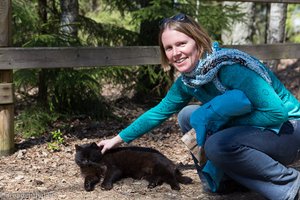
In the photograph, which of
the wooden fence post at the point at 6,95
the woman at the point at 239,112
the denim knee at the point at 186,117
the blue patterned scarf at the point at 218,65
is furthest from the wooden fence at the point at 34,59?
the blue patterned scarf at the point at 218,65

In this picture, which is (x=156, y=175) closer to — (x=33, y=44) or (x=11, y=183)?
(x=11, y=183)

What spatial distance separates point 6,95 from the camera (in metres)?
4.63

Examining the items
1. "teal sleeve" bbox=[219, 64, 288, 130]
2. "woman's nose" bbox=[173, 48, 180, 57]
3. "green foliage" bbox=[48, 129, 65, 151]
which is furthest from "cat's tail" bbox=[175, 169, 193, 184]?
"green foliage" bbox=[48, 129, 65, 151]

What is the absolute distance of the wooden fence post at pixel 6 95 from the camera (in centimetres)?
449

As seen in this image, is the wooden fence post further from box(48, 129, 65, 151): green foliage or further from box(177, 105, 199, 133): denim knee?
box(177, 105, 199, 133): denim knee

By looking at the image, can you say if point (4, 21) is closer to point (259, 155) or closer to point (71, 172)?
point (71, 172)

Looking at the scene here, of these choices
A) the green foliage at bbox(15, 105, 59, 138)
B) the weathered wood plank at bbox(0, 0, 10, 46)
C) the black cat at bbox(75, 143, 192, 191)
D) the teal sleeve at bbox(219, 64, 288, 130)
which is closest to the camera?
the teal sleeve at bbox(219, 64, 288, 130)

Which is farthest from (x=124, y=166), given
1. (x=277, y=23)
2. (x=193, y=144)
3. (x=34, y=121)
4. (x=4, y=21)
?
(x=277, y=23)

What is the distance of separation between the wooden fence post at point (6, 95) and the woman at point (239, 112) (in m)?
2.00

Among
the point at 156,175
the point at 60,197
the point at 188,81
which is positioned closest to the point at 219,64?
the point at 188,81

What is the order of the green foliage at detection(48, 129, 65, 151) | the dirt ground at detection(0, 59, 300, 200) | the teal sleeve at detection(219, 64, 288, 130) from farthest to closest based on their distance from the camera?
1. the green foliage at detection(48, 129, 65, 151)
2. the dirt ground at detection(0, 59, 300, 200)
3. the teal sleeve at detection(219, 64, 288, 130)

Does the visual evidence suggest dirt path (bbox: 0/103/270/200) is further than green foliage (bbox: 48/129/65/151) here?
No

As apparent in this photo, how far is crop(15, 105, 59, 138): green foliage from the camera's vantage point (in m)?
5.63

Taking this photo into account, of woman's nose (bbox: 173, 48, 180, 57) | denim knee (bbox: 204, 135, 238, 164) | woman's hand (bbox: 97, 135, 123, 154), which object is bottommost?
woman's hand (bbox: 97, 135, 123, 154)
